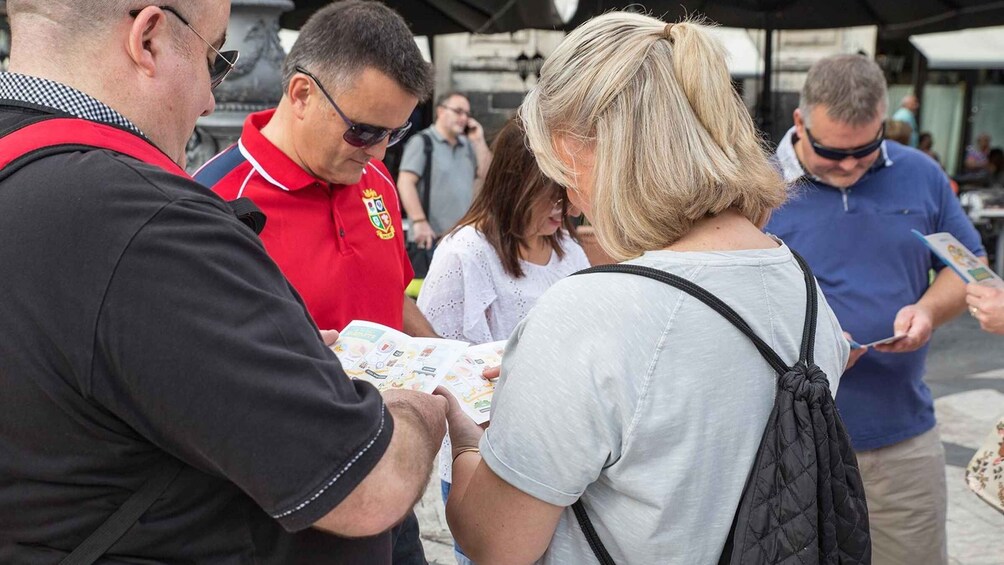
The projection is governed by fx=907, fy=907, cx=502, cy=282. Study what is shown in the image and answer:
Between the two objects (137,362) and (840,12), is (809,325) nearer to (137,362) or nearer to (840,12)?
(137,362)

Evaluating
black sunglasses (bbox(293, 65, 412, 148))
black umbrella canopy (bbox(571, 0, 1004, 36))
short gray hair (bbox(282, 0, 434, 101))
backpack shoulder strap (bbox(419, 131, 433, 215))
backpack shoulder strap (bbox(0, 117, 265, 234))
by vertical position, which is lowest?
backpack shoulder strap (bbox(419, 131, 433, 215))

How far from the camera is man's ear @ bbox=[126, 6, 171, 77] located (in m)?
1.24

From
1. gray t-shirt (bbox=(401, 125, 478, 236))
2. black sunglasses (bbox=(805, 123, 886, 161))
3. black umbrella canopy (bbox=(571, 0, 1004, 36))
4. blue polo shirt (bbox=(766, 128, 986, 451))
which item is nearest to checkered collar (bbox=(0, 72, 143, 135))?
blue polo shirt (bbox=(766, 128, 986, 451))

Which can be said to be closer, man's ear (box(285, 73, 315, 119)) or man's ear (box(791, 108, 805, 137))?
man's ear (box(285, 73, 315, 119))

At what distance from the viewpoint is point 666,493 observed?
132 centimetres

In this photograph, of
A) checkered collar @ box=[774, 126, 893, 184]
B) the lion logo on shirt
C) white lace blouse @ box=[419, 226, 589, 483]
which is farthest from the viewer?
checkered collar @ box=[774, 126, 893, 184]

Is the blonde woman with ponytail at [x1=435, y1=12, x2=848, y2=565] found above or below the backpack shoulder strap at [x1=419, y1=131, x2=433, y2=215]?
above

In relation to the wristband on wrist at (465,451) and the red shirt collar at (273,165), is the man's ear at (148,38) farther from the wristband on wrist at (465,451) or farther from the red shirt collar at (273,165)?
the red shirt collar at (273,165)

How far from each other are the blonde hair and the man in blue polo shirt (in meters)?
1.46

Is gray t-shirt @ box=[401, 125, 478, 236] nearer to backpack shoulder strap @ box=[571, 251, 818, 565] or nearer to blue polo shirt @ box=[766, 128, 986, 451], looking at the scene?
blue polo shirt @ box=[766, 128, 986, 451]

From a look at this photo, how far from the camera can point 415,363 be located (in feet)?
5.65

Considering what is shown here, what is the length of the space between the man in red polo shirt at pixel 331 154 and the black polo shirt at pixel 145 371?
41.9 inches

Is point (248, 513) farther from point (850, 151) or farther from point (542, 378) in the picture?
point (850, 151)

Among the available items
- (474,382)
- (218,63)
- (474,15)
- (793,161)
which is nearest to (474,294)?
(474,382)
